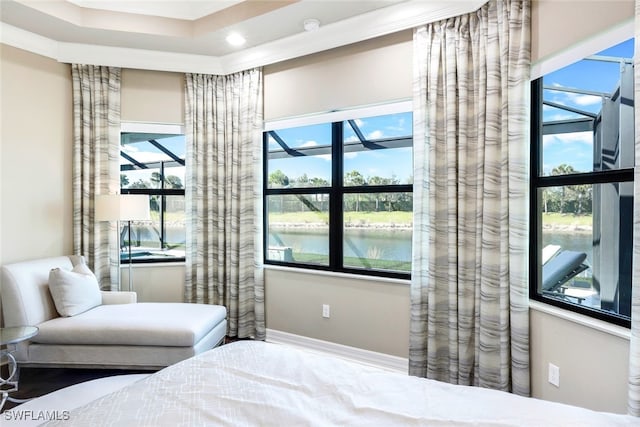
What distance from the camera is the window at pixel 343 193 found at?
304 centimetres

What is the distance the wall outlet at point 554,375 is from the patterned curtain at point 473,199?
0.52ft

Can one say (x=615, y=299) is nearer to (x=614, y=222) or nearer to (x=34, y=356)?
(x=614, y=222)

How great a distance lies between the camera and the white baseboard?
9.50 ft

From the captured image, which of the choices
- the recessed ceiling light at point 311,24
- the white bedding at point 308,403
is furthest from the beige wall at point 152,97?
the white bedding at point 308,403

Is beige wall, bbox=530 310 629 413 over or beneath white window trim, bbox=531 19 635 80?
beneath

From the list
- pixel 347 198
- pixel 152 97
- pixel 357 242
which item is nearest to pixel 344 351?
pixel 357 242

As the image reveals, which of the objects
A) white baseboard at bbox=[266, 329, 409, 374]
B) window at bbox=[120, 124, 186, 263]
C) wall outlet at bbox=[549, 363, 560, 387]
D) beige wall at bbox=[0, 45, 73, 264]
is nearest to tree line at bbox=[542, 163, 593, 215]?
wall outlet at bbox=[549, 363, 560, 387]

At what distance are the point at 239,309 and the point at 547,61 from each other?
10.7 feet

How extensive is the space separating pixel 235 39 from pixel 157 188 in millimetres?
1774

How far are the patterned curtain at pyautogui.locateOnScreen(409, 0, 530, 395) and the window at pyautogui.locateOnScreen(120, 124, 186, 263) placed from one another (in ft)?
8.47

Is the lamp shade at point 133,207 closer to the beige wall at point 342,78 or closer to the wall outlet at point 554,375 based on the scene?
the beige wall at point 342,78

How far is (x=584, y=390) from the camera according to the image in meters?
1.87

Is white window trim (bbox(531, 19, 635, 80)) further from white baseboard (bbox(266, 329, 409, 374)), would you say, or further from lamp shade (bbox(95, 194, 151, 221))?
lamp shade (bbox(95, 194, 151, 221))

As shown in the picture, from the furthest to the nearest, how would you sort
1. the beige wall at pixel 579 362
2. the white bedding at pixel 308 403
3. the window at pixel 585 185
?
1. the window at pixel 585 185
2. the beige wall at pixel 579 362
3. the white bedding at pixel 308 403
